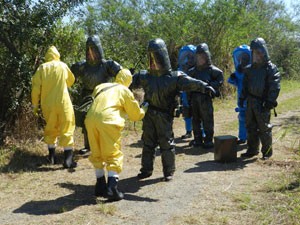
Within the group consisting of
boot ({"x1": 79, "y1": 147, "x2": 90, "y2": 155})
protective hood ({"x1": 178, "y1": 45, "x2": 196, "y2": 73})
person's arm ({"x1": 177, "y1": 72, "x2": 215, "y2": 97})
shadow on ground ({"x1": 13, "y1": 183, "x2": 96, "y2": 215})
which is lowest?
shadow on ground ({"x1": 13, "y1": 183, "x2": 96, "y2": 215})

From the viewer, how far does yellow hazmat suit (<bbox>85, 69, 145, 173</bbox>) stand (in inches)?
190

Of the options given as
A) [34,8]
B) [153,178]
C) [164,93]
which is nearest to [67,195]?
[153,178]

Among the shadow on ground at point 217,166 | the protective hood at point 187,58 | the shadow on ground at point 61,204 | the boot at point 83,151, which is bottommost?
the shadow on ground at point 61,204

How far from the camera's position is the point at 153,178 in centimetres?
598

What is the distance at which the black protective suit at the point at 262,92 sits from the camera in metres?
6.48

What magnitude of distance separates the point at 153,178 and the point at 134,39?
964 centimetres

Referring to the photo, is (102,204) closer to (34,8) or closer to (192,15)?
(34,8)

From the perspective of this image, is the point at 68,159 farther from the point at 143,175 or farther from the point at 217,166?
the point at 217,166

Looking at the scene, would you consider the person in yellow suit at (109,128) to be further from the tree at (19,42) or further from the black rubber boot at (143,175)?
the tree at (19,42)

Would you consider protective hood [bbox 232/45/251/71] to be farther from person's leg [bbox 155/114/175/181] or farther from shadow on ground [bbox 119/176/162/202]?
shadow on ground [bbox 119/176/162/202]

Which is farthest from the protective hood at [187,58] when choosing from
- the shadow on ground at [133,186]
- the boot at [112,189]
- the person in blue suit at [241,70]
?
the boot at [112,189]

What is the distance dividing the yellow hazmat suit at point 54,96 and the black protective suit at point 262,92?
2.81m

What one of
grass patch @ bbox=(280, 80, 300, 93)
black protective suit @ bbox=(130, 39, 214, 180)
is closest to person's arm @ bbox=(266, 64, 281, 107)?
black protective suit @ bbox=(130, 39, 214, 180)

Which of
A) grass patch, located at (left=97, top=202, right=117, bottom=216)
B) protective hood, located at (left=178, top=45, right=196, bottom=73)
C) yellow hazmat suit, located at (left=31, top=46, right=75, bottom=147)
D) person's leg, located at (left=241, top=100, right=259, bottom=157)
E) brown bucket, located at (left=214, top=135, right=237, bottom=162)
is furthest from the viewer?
protective hood, located at (left=178, top=45, right=196, bottom=73)
